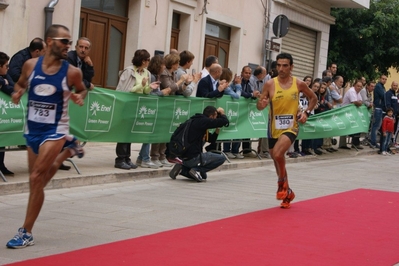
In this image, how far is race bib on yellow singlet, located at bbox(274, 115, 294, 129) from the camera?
11.1 m

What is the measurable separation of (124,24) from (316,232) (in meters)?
10.7

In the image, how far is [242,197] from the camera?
11.9 meters

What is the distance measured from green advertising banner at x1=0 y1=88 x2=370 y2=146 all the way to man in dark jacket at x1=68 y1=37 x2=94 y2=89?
0.25 metres

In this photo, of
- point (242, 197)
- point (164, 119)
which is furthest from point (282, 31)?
point (242, 197)

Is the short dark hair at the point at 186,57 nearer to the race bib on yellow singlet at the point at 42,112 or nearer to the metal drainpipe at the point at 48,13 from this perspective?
the metal drainpipe at the point at 48,13

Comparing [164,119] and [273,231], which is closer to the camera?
[273,231]

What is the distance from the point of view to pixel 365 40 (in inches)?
1199

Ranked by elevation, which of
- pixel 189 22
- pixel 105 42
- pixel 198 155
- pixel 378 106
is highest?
pixel 189 22

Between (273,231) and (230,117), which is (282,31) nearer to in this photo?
(230,117)

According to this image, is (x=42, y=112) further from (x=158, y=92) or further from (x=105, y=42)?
(x=105, y=42)

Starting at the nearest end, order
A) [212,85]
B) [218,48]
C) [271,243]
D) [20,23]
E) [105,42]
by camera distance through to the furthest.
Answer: [271,243], [20,23], [212,85], [105,42], [218,48]

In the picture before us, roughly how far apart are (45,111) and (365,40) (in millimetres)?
24322

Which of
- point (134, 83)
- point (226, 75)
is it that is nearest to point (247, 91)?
point (226, 75)

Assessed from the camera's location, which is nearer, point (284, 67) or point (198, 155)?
point (284, 67)
